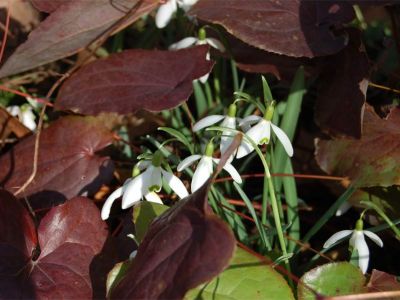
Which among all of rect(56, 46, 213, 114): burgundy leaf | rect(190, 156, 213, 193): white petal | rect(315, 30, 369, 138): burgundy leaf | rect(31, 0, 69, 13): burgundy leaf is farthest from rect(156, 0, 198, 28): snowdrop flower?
rect(190, 156, 213, 193): white petal

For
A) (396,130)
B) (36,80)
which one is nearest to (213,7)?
(396,130)

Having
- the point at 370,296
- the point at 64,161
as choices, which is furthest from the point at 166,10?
the point at 370,296

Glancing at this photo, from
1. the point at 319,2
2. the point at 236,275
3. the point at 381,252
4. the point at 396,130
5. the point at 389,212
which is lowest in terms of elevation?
the point at 381,252

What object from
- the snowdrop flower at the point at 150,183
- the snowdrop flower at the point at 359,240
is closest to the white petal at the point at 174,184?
the snowdrop flower at the point at 150,183

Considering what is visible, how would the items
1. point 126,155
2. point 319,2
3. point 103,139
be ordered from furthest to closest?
point 126,155, point 103,139, point 319,2

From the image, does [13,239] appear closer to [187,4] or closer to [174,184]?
[174,184]

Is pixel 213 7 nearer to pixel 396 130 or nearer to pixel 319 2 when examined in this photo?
pixel 319 2
